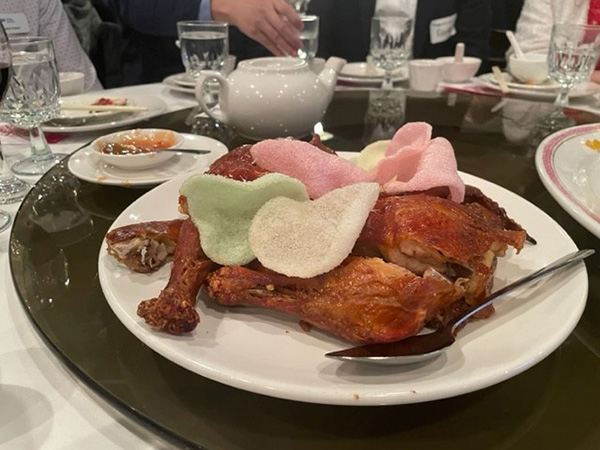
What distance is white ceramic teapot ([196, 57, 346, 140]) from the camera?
54.3 inches

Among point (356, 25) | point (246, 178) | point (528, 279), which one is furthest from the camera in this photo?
point (356, 25)

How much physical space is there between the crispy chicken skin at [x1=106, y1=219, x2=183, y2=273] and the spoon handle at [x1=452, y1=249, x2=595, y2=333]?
41 centimetres

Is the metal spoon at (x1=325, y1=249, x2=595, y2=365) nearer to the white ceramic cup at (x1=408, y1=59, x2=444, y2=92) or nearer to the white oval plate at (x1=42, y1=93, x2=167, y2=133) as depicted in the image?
the white oval plate at (x1=42, y1=93, x2=167, y2=133)

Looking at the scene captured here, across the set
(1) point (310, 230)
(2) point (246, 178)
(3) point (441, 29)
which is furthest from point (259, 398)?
(3) point (441, 29)

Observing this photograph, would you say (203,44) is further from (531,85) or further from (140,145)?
(531,85)

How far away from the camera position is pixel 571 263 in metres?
0.69

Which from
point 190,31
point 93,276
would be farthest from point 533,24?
point 93,276

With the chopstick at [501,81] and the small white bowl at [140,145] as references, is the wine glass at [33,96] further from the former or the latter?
the chopstick at [501,81]

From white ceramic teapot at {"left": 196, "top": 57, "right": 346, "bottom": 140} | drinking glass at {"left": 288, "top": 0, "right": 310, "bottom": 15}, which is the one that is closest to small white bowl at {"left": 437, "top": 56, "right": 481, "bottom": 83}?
white ceramic teapot at {"left": 196, "top": 57, "right": 346, "bottom": 140}

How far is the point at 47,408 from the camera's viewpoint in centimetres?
58

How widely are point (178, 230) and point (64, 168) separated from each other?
604mm

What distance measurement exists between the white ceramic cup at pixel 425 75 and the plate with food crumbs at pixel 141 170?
3.26ft

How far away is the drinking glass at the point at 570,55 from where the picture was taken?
1.67 meters

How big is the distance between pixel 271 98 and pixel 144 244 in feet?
2.50
